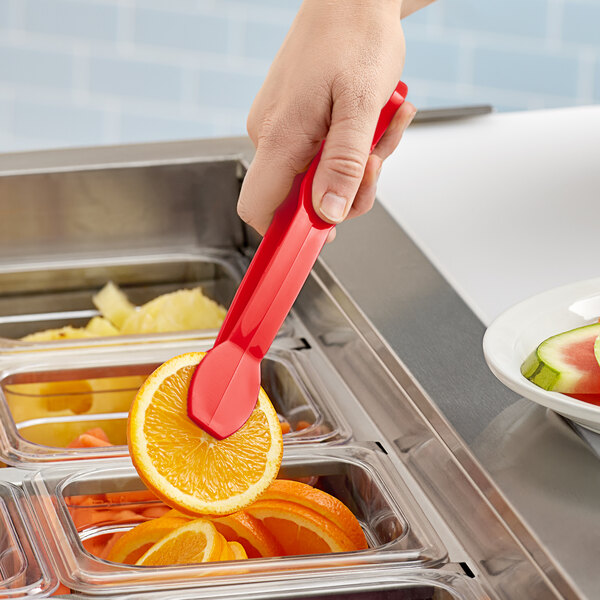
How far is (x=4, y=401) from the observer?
39.3 inches

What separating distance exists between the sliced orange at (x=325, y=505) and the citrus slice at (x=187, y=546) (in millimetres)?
80

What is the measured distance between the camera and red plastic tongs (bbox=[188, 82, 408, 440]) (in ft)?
2.63

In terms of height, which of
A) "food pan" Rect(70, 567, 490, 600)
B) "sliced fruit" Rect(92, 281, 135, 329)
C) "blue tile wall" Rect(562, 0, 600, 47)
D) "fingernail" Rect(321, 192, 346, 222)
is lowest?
"food pan" Rect(70, 567, 490, 600)

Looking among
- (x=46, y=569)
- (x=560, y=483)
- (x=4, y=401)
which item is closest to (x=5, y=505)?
(x=46, y=569)

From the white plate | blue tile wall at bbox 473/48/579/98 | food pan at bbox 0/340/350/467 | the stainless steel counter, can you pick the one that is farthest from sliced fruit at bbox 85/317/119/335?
blue tile wall at bbox 473/48/579/98

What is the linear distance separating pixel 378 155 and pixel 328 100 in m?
0.16

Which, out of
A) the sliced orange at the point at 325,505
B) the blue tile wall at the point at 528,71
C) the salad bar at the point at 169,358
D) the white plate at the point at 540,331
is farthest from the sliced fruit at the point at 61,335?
the blue tile wall at the point at 528,71

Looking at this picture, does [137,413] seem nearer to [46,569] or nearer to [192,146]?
[46,569]

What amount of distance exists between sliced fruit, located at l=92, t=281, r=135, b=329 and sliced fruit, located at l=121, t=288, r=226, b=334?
0.03 meters

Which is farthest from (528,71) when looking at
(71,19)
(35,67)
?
(35,67)

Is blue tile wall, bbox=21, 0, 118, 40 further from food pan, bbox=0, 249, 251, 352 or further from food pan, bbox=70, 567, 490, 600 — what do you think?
food pan, bbox=70, 567, 490, 600

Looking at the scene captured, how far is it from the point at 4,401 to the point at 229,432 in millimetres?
313

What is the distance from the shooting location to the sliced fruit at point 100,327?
49.7 inches

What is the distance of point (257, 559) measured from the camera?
0.74 meters
